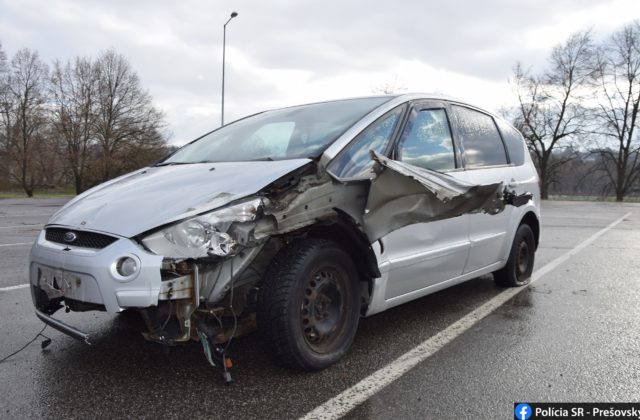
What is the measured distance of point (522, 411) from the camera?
2.40 meters

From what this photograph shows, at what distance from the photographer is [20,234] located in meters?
9.26

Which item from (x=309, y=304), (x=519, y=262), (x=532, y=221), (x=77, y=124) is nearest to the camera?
(x=309, y=304)

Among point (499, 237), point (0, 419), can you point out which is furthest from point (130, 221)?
point (499, 237)

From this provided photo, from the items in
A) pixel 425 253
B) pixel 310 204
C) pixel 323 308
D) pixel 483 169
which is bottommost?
pixel 323 308

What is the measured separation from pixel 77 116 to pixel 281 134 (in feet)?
138

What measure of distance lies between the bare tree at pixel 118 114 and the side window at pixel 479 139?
39.0m

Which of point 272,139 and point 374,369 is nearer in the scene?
point 374,369

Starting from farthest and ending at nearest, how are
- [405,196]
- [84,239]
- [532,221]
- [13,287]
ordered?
1. [532,221]
2. [13,287]
3. [405,196]
4. [84,239]

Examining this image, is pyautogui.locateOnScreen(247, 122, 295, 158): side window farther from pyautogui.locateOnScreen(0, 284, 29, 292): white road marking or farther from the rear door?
pyautogui.locateOnScreen(0, 284, 29, 292): white road marking

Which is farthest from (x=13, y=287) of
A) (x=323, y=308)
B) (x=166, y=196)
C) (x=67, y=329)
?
(x=323, y=308)

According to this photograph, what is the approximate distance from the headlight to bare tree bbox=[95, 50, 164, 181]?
4008cm

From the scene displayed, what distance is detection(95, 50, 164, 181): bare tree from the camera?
3978 cm

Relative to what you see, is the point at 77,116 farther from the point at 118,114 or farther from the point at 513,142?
the point at 513,142

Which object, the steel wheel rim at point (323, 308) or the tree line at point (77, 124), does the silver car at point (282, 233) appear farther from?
the tree line at point (77, 124)
